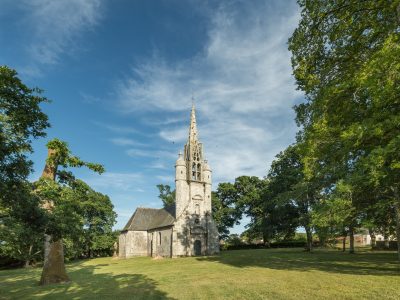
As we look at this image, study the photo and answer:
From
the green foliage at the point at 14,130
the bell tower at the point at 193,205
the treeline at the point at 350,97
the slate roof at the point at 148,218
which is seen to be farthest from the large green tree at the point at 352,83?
the slate roof at the point at 148,218

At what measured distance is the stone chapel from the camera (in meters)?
46.0

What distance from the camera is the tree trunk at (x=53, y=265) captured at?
17952 mm

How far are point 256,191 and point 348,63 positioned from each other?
5278 cm

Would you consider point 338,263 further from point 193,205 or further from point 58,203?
point 193,205

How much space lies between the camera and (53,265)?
18250 millimetres

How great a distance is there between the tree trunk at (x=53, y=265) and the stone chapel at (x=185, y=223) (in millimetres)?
27457

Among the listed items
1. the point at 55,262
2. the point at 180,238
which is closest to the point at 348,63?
the point at 55,262

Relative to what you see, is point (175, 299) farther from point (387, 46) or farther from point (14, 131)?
point (387, 46)

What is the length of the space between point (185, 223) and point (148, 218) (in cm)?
1357

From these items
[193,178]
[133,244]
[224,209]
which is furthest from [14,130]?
[224,209]

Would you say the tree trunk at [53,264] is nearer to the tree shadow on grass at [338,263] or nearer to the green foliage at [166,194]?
the tree shadow on grass at [338,263]

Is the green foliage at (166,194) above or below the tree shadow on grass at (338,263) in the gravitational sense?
above

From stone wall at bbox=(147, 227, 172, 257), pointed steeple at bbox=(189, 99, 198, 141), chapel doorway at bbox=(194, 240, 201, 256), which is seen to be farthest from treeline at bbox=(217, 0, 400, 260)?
pointed steeple at bbox=(189, 99, 198, 141)

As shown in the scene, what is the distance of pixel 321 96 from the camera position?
1276 cm
